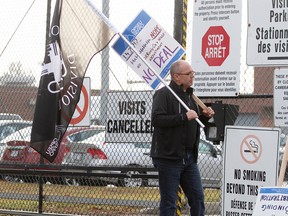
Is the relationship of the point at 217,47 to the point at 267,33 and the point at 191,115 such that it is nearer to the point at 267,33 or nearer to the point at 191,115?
the point at 267,33

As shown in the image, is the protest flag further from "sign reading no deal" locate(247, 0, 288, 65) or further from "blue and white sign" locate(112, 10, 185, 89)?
"sign reading no deal" locate(247, 0, 288, 65)

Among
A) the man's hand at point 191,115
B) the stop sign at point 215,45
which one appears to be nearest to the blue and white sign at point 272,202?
the man's hand at point 191,115

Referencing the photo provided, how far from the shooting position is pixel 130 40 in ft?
33.1

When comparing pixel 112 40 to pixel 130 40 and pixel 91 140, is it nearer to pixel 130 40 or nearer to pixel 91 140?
pixel 130 40

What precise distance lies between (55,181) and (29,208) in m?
0.68

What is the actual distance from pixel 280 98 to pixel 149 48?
168 centimetres

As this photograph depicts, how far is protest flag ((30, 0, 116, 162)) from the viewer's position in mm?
10727

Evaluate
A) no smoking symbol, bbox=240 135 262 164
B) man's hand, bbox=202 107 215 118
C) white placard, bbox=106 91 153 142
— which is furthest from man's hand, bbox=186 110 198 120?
white placard, bbox=106 91 153 142

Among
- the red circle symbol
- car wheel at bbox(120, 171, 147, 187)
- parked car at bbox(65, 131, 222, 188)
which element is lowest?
car wheel at bbox(120, 171, 147, 187)

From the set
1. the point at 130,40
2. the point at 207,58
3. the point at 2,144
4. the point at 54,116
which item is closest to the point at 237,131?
the point at 207,58

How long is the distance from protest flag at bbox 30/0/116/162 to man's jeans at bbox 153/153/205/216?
6.20 ft

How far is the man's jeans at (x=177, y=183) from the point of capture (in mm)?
9242

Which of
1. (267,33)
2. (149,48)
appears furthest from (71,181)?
(267,33)

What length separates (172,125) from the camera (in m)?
9.09
